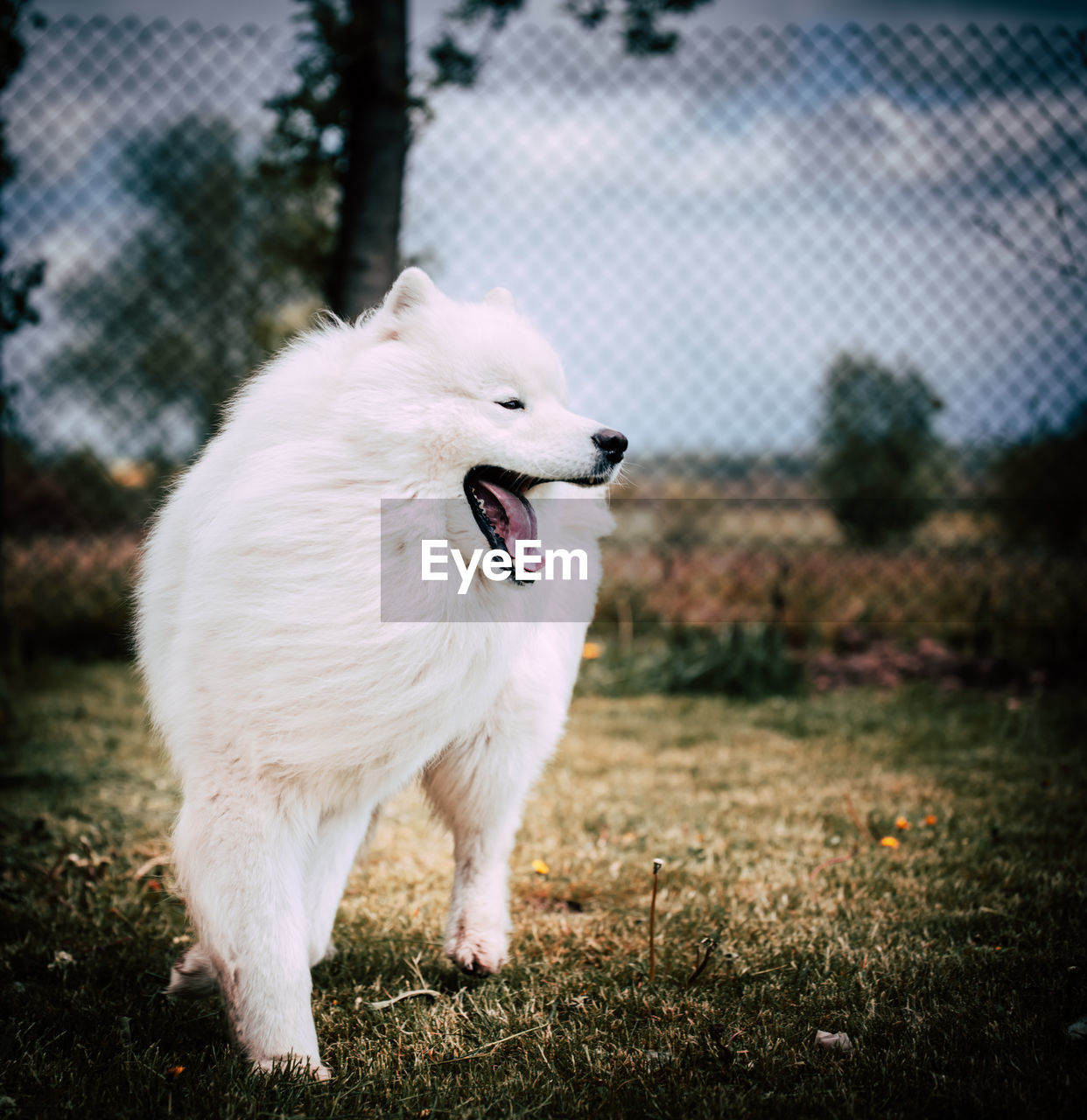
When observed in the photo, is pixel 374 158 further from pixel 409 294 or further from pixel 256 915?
pixel 256 915

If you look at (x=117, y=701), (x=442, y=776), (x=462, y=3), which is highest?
(x=462, y=3)

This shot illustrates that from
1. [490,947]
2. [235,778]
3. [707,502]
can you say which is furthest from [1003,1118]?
[707,502]

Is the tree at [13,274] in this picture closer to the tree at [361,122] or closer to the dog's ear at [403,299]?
the tree at [361,122]


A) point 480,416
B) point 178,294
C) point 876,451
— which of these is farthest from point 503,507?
point 178,294

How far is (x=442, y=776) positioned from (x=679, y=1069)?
0.88m

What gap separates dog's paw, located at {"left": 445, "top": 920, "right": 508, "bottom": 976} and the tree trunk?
3.15 metres

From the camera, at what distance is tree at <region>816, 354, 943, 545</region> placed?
6.32 metres

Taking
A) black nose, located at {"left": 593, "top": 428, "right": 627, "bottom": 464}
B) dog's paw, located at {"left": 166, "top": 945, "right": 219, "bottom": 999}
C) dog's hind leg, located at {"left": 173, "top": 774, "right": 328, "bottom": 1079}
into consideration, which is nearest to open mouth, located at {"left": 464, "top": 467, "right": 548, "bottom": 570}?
black nose, located at {"left": 593, "top": 428, "right": 627, "bottom": 464}

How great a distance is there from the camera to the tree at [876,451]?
632 cm

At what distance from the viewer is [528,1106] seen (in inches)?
64.6

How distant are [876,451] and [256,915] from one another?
6.20 metres

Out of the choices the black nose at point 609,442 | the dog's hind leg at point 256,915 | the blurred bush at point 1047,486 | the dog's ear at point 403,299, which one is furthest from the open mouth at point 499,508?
the blurred bush at point 1047,486

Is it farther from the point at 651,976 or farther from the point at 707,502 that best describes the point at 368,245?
the point at 651,976

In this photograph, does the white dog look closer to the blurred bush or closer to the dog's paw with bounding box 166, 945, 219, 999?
the dog's paw with bounding box 166, 945, 219, 999
